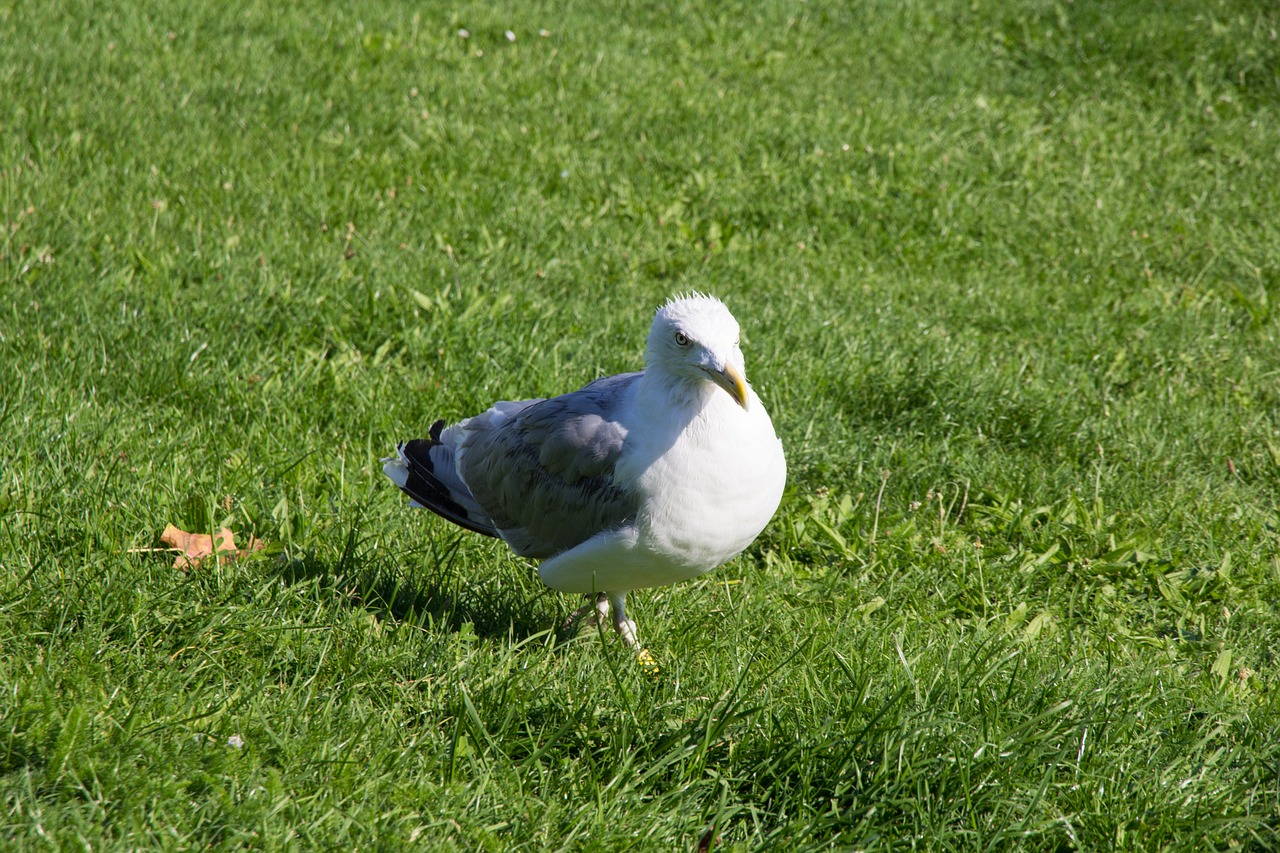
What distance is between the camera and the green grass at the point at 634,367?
9.03 feet

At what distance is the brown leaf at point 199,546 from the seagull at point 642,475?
1.89 ft

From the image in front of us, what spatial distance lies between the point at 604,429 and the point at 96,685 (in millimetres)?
1518

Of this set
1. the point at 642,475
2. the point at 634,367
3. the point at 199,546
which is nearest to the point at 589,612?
the point at 642,475

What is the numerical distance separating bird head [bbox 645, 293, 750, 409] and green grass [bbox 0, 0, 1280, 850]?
0.82 metres

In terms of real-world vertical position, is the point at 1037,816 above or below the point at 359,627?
above

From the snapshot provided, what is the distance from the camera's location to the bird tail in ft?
12.2

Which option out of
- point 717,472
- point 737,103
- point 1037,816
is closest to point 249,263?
point 717,472

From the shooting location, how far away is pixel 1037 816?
2.74 metres

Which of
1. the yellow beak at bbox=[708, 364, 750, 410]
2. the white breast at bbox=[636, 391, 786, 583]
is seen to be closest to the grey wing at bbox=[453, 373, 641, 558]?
the white breast at bbox=[636, 391, 786, 583]

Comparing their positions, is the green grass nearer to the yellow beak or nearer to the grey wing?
the grey wing

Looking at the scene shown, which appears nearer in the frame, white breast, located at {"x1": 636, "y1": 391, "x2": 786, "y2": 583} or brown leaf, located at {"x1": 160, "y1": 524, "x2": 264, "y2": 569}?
white breast, located at {"x1": 636, "y1": 391, "x2": 786, "y2": 583}

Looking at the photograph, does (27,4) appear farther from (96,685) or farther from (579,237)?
(96,685)

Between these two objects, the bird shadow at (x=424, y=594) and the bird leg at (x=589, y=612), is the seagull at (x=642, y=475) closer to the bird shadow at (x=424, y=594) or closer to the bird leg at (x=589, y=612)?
the bird leg at (x=589, y=612)

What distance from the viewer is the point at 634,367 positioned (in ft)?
16.9
